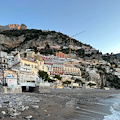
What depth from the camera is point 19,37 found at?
138m

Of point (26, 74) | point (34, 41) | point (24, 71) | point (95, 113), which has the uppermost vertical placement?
point (34, 41)

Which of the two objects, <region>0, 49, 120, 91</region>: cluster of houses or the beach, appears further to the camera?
<region>0, 49, 120, 91</region>: cluster of houses

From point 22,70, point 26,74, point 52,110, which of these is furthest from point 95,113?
point 22,70

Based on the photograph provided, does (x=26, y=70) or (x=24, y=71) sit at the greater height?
(x=26, y=70)

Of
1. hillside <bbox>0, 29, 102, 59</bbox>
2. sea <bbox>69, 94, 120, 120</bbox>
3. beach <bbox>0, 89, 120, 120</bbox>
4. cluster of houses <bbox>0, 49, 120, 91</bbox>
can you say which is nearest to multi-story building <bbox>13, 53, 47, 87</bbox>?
cluster of houses <bbox>0, 49, 120, 91</bbox>

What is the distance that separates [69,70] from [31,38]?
8173 centimetres

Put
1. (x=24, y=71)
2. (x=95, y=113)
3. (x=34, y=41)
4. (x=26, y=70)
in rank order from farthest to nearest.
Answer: (x=34, y=41) < (x=26, y=70) < (x=24, y=71) < (x=95, y=113)

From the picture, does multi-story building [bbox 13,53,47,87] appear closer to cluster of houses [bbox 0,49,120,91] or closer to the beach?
cluster of houses [bbox 0,49,120,91]

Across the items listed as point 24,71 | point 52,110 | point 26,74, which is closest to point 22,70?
point 24,71

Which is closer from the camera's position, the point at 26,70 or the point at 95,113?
the point at 95,113

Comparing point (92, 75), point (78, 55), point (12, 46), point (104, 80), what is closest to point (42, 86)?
point (92, 75)

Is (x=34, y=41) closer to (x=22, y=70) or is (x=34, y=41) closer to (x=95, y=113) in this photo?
(x=22, y=70)

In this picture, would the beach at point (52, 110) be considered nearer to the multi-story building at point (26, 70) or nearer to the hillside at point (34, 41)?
the multi-story building at point (26, 70)

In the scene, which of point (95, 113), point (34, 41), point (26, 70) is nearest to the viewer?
point (95, 113)
